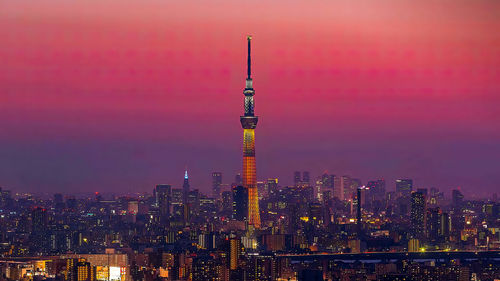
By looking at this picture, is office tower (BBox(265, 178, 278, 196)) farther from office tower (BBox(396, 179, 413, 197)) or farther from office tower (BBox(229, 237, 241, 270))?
office tower (BBox(229, 237, 241, 270))

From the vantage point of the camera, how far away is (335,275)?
2238 cm

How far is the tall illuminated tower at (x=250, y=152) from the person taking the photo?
32.6 meters

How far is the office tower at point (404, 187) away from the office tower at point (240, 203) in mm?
6297

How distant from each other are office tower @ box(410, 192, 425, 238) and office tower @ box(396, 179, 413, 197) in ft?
4.59

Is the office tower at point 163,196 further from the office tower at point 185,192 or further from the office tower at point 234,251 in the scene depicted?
the office tower at point 234,251

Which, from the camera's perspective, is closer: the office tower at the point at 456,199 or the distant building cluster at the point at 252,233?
the distant building cluster at the point at 252,233

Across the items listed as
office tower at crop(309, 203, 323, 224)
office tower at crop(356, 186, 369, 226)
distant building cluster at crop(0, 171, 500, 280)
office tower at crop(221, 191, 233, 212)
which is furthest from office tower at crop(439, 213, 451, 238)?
office tower at crop(221, 191, 233, 212)

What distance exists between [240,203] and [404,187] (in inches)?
275

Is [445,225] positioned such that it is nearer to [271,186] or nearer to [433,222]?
[433,222]

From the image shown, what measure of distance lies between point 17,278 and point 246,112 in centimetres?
1280

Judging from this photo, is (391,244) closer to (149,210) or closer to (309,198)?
(309,198)

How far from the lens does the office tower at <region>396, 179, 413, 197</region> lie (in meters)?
39.1

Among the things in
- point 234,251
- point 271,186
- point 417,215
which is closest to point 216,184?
point 271,186

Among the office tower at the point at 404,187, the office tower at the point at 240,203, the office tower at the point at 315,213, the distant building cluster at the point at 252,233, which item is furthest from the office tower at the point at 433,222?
the office tower at the point at 240,203
